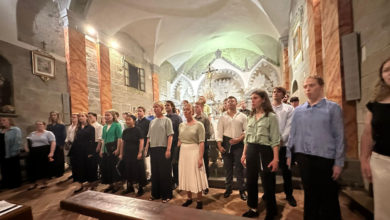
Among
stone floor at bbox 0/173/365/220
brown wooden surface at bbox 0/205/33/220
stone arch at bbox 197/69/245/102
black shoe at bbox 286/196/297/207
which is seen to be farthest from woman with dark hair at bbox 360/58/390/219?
stone arch at bbox 197/69/245/102

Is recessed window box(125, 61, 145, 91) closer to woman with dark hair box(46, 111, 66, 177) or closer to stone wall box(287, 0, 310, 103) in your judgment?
woman with dark hair box(46, 111, 66, 177)

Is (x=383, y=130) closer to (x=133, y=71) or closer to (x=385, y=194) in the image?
(x=385, y=194)

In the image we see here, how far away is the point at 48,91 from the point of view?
18.9 ft

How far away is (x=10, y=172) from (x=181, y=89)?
12760mm

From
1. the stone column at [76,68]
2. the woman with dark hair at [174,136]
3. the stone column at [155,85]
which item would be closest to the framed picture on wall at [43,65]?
the stone column at [76,68]

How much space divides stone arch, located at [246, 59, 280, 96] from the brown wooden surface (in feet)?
45.1

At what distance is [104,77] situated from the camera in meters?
7.84

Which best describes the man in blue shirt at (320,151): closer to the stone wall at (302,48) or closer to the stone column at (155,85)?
the stone wall at (302,48)

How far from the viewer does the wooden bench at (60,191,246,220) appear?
1.29 m

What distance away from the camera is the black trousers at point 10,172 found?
13.6 feet

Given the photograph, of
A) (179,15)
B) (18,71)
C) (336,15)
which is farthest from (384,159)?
(179,15)

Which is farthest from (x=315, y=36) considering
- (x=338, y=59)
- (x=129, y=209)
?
(x=129, y=209)

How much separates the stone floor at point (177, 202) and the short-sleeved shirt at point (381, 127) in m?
1.46

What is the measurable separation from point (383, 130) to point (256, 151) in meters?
1.18
